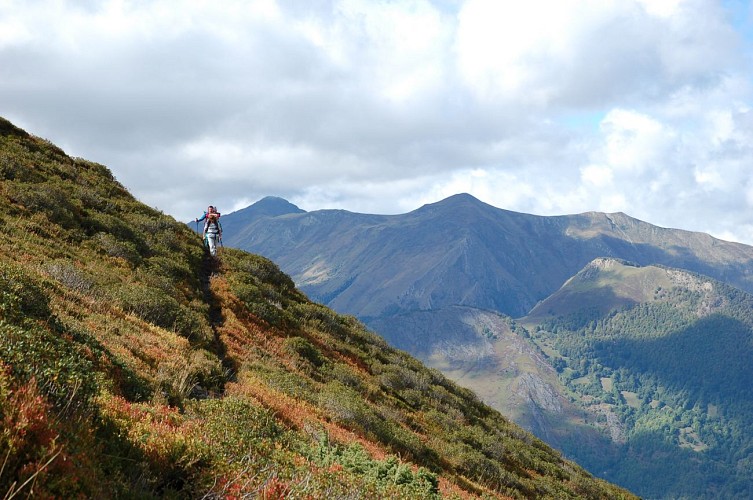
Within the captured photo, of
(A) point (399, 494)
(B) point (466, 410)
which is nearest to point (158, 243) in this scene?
(B) point (466, 410)

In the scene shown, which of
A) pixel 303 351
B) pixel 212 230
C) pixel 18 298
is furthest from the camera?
pixel 212 230

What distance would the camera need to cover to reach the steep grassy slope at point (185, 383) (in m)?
6.29

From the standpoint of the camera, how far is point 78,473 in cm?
489

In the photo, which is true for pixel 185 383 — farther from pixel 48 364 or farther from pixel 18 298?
pixel 48 364

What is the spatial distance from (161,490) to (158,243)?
22349 millimetres

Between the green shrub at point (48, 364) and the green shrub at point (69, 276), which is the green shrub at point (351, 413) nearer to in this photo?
the green shrub at point (69, 276)

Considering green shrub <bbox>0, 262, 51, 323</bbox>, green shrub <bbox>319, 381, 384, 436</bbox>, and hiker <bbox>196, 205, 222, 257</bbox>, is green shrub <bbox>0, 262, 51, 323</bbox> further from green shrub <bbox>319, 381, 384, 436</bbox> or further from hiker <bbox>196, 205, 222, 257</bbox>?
hiker <bbox>196, 205, 222, 257</bbox>

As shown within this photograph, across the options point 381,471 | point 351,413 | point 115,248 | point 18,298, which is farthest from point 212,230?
point 381,471

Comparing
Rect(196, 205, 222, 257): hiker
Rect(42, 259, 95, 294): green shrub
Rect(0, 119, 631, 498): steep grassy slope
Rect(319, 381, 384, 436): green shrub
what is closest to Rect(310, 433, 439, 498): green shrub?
Rect(0, 119, 631, 498): steep grassy slope

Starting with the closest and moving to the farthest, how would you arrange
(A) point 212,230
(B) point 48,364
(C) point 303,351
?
(B) point 48,364 → (C) point 303,351 → (A) point 212,230

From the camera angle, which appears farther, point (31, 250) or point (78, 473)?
point (31, 250)

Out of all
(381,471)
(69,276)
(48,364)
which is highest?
(69,276)

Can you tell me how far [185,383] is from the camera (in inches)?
499

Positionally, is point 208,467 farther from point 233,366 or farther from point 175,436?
point 233,366
